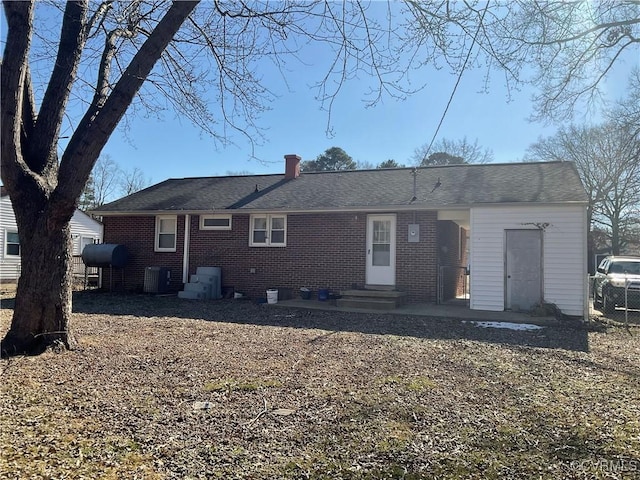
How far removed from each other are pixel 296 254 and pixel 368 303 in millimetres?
2932

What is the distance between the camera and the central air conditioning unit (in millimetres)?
14531

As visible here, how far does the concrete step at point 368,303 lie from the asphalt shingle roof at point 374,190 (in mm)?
2538

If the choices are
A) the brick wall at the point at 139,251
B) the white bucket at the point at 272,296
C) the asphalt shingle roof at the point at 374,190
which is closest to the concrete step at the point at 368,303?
the white bucket at the point at 272,296

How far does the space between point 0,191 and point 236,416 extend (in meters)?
23.8

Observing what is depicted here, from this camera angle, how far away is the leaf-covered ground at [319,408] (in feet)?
10.3

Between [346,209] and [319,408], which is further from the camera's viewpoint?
[346,209]

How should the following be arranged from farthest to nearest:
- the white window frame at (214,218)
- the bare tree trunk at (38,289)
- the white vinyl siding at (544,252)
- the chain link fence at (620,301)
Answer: the white window frame at (214,218)
the chain link fence at (620,301)
the white vinyl siding at (544,252)
the bare tree trunk at (38,289)

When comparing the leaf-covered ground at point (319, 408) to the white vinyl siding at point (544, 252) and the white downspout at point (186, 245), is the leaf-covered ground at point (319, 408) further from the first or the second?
the white downspout at point (186, 245)

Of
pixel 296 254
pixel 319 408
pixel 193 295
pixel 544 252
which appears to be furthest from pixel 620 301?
pixel 193 295

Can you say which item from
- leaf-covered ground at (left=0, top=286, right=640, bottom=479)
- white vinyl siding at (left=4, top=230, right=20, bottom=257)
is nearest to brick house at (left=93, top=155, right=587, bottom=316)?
leaf-covered ground at (left=0, top=286, right=640, bottom=479)

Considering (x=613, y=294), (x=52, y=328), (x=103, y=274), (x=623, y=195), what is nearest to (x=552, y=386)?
(x=52, y=328)

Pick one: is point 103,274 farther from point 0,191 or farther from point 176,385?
point 176,385

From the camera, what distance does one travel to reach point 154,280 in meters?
14.5

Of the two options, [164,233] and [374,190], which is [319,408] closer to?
[374,190]
